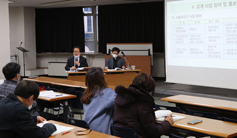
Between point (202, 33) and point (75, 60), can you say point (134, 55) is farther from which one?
point (202, 33)

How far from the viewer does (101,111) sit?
109 inches

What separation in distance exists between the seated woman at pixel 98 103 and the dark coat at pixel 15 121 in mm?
778

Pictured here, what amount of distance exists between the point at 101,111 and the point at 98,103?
0.09 metres

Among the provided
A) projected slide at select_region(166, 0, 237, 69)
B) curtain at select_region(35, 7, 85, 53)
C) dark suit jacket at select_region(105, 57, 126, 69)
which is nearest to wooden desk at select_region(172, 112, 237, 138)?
projected slide at select_region(166, 0, 237, 69)

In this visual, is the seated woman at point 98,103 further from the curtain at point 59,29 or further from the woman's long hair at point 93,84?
the curtain at point 59,29

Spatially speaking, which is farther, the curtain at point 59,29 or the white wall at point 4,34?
the curtain at point 59,29

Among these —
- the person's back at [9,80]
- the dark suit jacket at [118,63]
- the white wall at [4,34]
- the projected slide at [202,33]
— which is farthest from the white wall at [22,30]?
the person's back at [9,80]

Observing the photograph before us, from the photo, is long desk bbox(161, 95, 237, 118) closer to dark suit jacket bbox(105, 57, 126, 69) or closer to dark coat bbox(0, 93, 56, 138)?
dark coat bbox(0, 93, 56, 138)

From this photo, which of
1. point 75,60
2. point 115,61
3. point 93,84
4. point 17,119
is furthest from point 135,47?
point 17,119

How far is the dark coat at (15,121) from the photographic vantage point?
2043 millimetres

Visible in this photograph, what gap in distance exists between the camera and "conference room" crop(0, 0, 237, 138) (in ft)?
9.56

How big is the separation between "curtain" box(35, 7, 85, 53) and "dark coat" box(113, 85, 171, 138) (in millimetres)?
8772

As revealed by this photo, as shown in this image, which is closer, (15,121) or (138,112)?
(15,121)

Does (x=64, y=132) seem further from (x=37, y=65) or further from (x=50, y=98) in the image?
(x=37, y=65)
